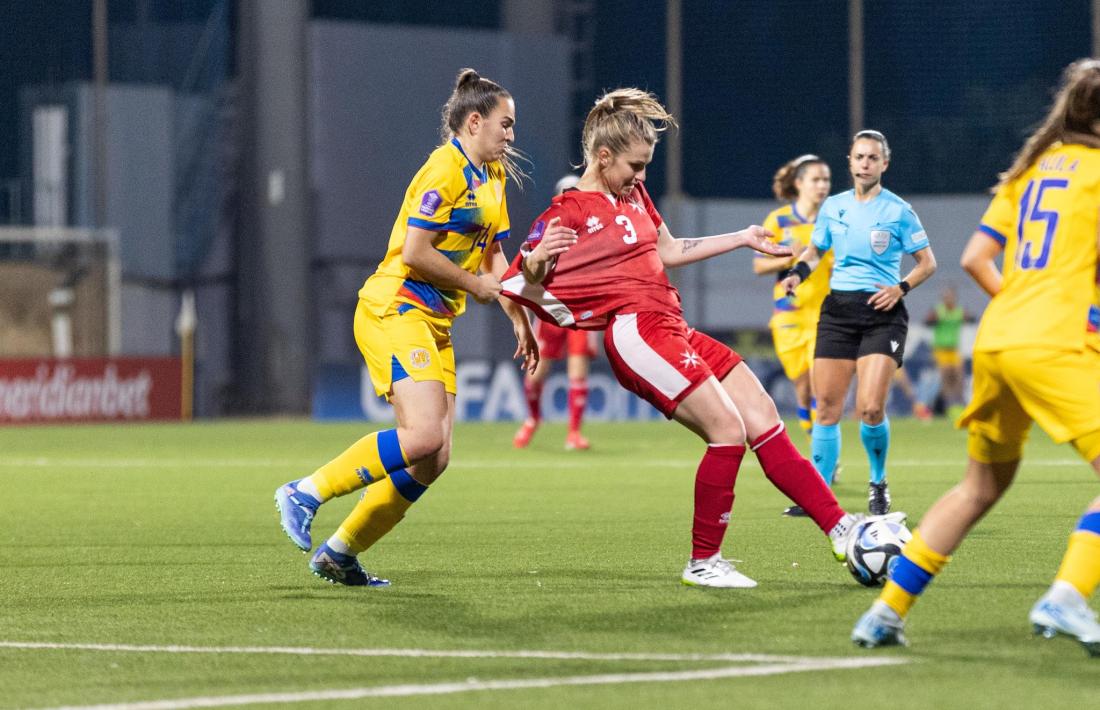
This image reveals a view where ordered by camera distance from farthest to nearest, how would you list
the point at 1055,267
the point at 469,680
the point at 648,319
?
the point at 648,319, the point at 1055,267, the point at 469,680

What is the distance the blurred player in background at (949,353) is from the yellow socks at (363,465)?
18558 mm

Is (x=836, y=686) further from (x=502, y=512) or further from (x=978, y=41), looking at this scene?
(x=978, y=41)

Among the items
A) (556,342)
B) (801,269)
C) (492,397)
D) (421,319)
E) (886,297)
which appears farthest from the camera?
(492,397)

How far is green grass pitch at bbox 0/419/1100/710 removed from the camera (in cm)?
488

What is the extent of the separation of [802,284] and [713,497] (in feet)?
17.1

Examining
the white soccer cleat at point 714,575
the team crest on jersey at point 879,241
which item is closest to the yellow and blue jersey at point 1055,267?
the white soccer cleat at point 714,575

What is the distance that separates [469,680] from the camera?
5.01 m

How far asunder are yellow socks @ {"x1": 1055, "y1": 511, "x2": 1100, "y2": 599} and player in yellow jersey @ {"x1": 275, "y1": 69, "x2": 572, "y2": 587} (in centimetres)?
255

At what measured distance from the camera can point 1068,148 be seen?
5273 mm

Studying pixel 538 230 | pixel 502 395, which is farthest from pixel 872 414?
pixel 502 395

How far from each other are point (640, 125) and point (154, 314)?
23.0 m

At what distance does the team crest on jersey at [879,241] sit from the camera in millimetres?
10023

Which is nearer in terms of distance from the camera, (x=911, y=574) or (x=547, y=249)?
(x=911, y=574)

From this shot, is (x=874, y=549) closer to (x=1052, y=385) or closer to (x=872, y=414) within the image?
(x=1052, y=385)
